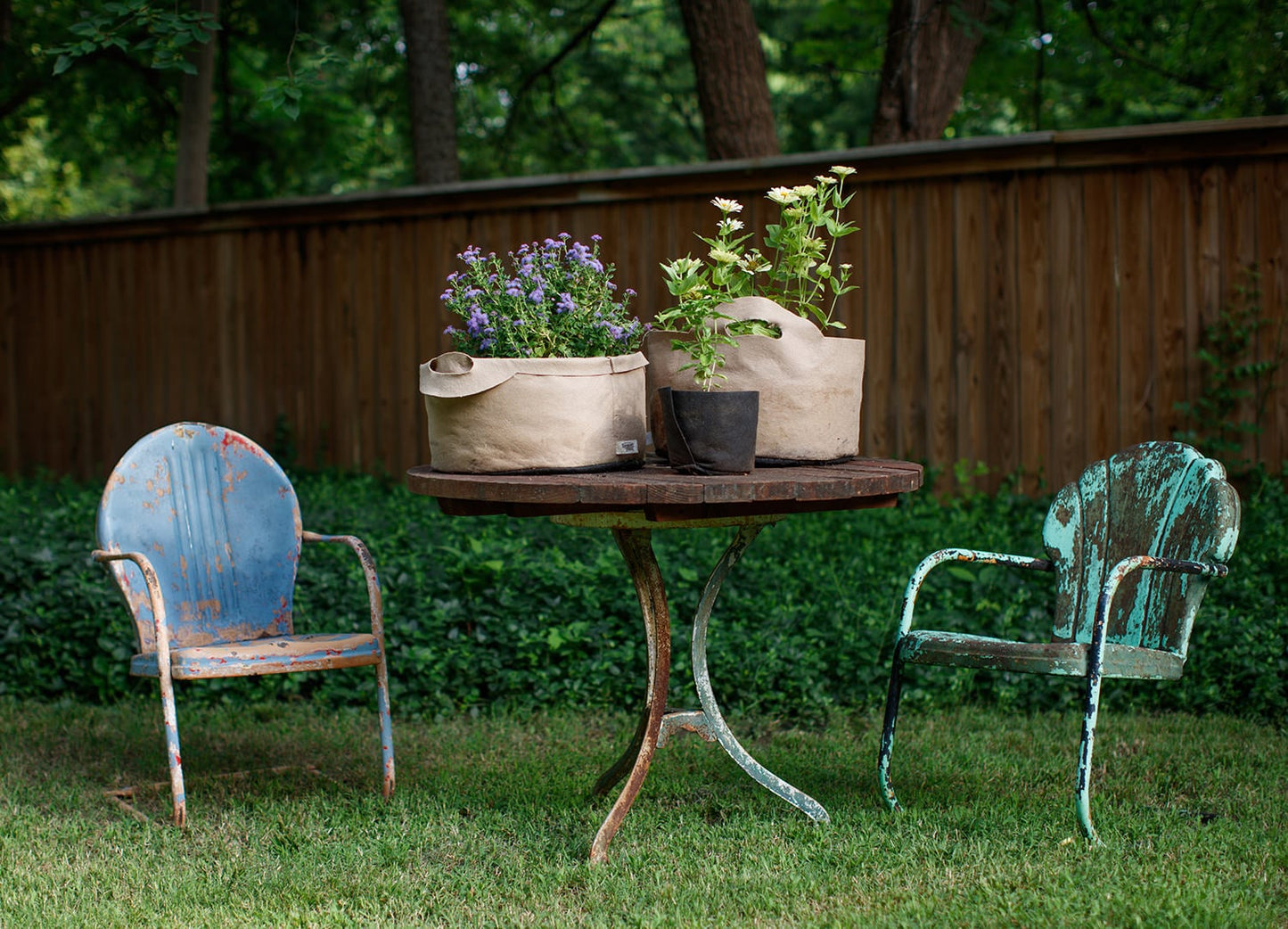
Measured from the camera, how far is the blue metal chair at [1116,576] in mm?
2869

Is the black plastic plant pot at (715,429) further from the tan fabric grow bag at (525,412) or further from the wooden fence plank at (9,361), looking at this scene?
the wooden fence plank at (9,361)

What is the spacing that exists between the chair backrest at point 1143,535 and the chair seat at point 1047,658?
85mm

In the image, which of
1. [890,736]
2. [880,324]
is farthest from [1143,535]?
[880,324]

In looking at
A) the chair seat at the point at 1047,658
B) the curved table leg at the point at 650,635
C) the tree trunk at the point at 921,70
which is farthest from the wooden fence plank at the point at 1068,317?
the curved table leg at the point at 650,635

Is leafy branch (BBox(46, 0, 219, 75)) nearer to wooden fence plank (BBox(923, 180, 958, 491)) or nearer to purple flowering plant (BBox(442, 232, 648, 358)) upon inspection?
purple flowering plant (BBox(442, 232, 648, 358))

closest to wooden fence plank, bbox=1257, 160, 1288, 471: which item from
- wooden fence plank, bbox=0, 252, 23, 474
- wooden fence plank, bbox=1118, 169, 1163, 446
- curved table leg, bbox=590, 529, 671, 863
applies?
wooden fence plank, bbox=1118, 169, 1163, 446

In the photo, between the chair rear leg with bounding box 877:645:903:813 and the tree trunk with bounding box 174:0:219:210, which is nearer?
the chair rear leg with bounding box 877:645:903:813

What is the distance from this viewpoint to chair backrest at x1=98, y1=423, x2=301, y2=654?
3.52 metres

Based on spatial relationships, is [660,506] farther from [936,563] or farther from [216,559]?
[216,559]

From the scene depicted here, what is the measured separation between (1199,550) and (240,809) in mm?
2460

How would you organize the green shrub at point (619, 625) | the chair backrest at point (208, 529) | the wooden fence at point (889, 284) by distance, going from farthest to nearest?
the wooden fence at point (889, 284) → the green shrub at point (619, 625) → the chair backrest at point (208, 529)

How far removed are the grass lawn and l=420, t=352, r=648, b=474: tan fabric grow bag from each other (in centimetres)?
91

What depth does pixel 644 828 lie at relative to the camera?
309 centimetres

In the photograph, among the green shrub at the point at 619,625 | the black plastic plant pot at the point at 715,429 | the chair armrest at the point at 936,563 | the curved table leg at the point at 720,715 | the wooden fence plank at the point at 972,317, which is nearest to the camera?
the black plastic plant pot at the point at 715,429
